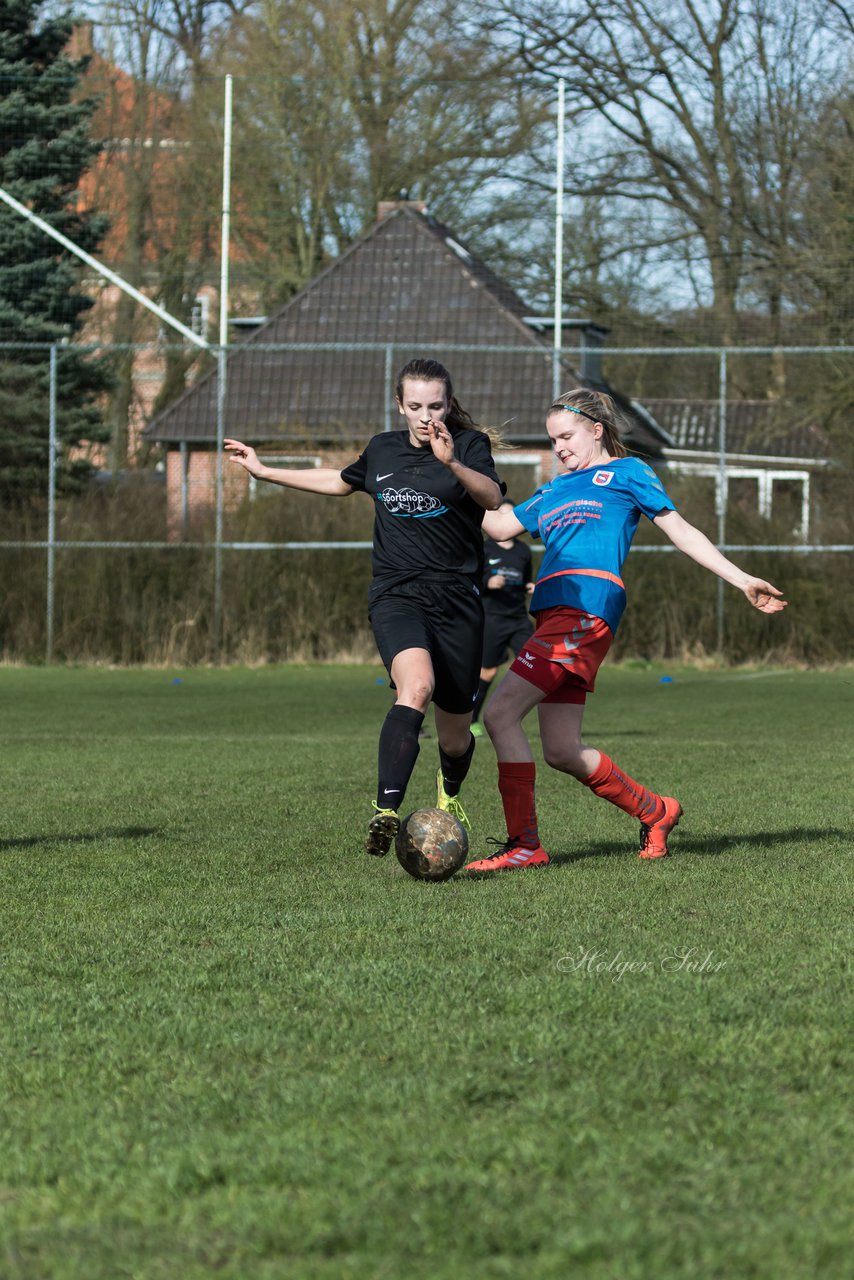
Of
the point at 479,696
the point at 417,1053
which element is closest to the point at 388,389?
the point at 479,696

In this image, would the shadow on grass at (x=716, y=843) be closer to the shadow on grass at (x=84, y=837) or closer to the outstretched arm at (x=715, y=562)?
the outstretched arm at (x=715, y=562)

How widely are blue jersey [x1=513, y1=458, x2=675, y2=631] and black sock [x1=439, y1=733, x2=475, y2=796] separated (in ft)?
2.15

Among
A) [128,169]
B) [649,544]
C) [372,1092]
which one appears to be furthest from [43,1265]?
[128,169]

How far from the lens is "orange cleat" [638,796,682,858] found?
6.38 metres

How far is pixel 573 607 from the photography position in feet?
20.5

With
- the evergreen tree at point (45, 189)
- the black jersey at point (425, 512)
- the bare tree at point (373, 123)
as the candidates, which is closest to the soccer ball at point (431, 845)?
the black jersey at point (425, 512)

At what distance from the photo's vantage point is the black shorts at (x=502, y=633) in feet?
41.7

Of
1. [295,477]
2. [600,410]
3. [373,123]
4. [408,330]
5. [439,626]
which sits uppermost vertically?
[373,123]

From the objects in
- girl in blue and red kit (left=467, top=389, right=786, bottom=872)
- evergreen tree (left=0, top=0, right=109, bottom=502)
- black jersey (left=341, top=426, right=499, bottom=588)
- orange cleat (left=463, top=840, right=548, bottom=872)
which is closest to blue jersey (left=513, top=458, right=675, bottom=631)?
girl in blue and red kit (left=467, top=389, right=786, bottom=872)

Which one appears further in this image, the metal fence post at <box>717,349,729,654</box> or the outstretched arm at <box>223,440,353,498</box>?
the metal fence post at <box>717,349,729,654</box>

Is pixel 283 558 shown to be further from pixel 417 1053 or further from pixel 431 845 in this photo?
pixel 417 1053

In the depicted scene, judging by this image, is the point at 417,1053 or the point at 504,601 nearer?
the point at 417,1053

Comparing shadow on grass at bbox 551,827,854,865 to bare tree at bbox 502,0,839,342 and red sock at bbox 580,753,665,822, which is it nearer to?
red sock at bbox 580,753,665,822

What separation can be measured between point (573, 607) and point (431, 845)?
1031mm
